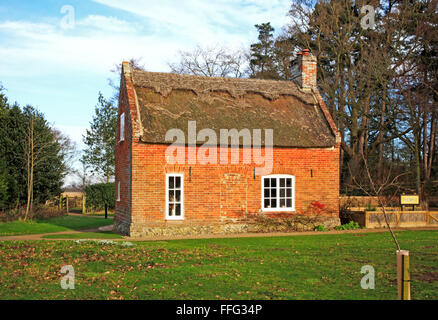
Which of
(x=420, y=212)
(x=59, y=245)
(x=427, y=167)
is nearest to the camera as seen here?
(x=59, y=245)

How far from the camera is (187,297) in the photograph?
25.6 feet

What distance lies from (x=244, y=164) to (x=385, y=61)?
15242 mm

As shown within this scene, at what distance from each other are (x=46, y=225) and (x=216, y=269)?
14.1 meters

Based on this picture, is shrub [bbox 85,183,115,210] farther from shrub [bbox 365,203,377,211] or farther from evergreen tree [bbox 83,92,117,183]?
shrub [bbox 365,203,377,211]

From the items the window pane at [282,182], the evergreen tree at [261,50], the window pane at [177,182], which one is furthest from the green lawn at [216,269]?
the evergreen tree at [261,50]

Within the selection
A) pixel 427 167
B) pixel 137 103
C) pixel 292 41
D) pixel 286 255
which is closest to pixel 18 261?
pixel 286 255

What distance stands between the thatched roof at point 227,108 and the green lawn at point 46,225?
7.25m

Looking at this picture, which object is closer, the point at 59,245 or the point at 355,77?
the point at 59,245

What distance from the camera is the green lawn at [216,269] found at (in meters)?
8.13

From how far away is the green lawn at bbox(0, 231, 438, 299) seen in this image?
8133 millimetres

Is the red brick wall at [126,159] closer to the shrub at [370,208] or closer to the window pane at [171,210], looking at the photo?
the window pane at [171,210]

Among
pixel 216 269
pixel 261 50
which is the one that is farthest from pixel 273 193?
pixel 261 50

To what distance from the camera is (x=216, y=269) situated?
33.5 feet

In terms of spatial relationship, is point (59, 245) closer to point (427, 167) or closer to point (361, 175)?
point (361, 175)
